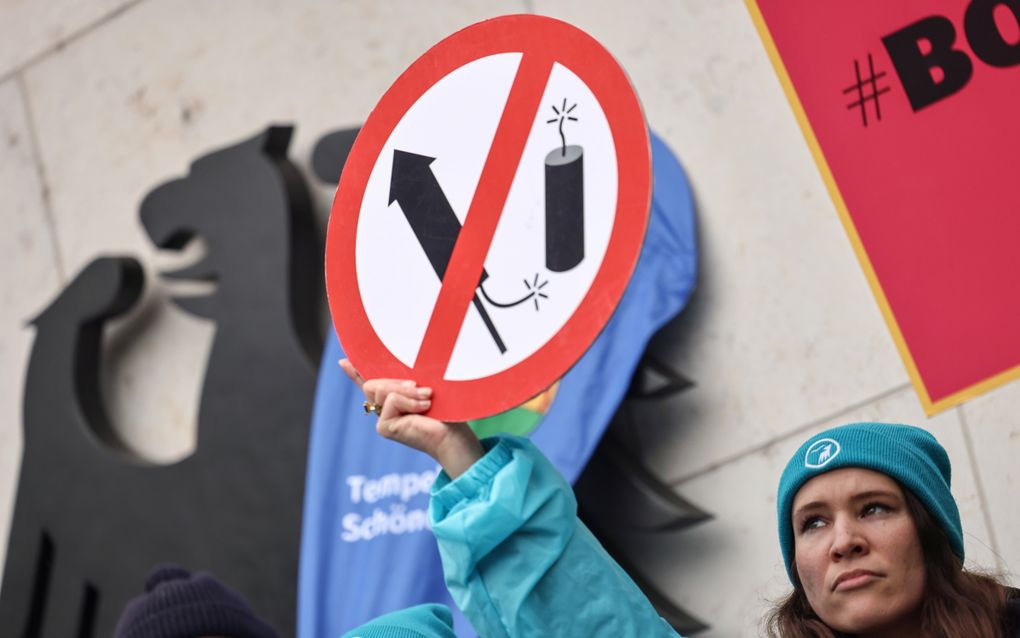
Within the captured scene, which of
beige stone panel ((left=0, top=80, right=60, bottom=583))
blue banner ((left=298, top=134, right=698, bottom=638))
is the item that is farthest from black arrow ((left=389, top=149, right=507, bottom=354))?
beige stone panel ((left=0, top=80, right=60, bottom=583))

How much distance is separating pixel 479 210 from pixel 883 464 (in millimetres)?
528

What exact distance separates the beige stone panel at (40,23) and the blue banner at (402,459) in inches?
61.5

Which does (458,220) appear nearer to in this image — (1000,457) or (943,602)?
(943,602)

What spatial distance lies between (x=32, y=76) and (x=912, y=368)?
2.87m

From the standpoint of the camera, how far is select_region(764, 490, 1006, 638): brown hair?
158cm

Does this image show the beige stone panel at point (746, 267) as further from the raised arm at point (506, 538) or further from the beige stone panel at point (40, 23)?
the beige stone panel at point (40, 23)

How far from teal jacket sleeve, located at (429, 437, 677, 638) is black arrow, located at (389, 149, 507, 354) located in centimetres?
19

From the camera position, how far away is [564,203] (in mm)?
1633

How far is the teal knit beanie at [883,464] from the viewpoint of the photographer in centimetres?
167

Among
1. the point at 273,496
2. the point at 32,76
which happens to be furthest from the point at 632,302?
the point at 32,76

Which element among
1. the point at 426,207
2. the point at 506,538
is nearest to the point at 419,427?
the point at 506,538

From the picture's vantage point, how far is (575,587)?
1.64 m

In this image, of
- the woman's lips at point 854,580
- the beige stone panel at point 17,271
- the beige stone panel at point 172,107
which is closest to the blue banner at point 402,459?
the beige stone panel at point 172,107

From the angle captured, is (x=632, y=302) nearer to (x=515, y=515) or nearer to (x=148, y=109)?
(x=515, y=515)
